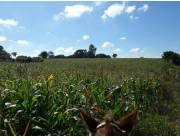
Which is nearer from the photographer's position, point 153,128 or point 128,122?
point 128,122

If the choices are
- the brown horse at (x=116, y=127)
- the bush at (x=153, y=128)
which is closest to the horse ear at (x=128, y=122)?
the brown horse at (x=116, y=127)

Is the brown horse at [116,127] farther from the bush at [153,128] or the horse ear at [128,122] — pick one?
the bush at [153,128]

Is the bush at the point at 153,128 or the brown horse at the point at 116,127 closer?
the brown horse at the point at 116,127

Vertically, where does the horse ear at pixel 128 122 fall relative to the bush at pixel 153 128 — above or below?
above

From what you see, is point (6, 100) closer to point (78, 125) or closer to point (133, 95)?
point (78, 125)

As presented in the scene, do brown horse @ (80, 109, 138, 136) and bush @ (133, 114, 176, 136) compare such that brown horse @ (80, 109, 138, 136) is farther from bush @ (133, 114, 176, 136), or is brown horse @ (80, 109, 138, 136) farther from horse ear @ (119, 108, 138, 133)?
bush @ (133, 114, 176, 136)

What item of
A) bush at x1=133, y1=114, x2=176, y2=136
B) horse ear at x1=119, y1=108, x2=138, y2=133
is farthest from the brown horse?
bush at x1=133, y1=114, x2=176, y2=136

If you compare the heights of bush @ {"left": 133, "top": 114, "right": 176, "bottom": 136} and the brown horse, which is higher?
the brown horse

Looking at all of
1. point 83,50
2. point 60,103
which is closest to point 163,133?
point 60,103

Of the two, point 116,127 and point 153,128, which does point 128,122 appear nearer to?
point 116,127

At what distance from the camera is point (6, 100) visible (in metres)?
4.77

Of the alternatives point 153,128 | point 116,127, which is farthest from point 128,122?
point 153,128

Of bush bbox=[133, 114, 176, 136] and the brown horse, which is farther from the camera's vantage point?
bush bbox=[133, 114, 176, 136]

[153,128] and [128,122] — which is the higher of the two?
[128,122]
